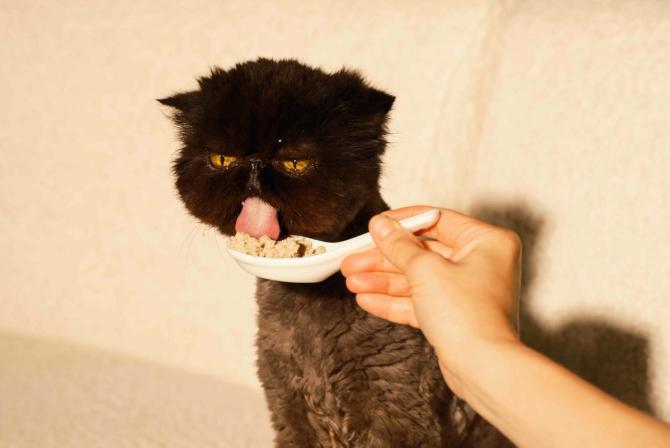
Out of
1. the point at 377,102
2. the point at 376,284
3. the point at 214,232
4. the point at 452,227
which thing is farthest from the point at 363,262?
the point at 214,232

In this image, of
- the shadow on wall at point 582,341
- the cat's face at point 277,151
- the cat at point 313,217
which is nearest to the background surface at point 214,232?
the shadow on wall at point 582,341

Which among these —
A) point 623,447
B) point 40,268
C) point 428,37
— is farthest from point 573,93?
point 40,268

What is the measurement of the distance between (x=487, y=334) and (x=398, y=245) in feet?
0.58

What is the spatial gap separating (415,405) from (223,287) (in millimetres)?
854

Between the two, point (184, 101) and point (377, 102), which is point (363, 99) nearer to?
point (377, 102)

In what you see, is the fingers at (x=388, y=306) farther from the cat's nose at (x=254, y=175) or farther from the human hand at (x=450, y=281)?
the cat's nose at (x=254, y=175)

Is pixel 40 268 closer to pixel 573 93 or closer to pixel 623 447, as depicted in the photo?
pixel 573 93

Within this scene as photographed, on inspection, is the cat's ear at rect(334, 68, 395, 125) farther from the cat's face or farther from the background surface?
the background surface

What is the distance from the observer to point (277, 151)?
795 millimetres

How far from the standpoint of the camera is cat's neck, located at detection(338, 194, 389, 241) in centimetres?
95

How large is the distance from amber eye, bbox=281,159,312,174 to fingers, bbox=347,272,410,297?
19 centimetres

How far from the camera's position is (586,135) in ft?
4.04

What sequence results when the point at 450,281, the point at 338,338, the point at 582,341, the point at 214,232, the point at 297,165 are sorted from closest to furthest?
the point at 450,281 < the point at 297,165 < the point at 338,338 < the point at 582,341 < the point at 214,232

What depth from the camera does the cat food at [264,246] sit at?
83 cm
